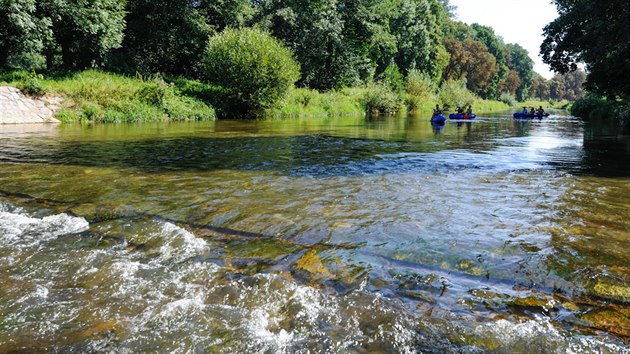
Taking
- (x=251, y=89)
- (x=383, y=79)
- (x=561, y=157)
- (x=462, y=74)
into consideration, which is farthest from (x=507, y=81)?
(x=561, y=157)

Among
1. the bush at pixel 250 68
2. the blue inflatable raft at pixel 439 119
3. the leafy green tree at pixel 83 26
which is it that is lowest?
the blue inflatable raft at pixel 439 119

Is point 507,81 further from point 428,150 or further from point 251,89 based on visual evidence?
point 428,150

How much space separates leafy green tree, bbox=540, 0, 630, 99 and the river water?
1399 centimetres

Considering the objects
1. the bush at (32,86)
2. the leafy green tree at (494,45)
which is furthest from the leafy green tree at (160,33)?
the leafy green tree at (494,45)

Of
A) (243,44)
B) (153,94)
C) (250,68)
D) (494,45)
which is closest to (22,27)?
(153,94)

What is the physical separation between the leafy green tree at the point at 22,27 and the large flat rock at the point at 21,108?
364cm

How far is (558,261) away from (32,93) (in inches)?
1096

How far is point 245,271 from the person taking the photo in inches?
166

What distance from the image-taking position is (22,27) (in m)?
23.8

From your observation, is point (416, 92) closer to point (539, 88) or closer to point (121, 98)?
point (121, 98)

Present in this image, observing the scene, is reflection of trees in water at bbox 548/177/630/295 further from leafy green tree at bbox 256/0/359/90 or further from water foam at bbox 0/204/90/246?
leafy green tree at bbox 256/0/359/90

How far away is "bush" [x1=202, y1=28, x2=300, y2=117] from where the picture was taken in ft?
96.7

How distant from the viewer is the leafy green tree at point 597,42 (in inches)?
778

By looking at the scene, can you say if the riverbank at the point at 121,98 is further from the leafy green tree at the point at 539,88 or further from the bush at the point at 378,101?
the leafy green tree at the point at 539,88
